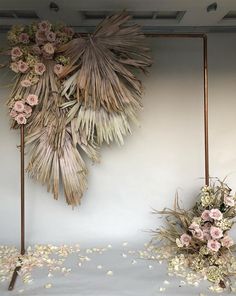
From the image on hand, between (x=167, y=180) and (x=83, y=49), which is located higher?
(x=83, y=49)

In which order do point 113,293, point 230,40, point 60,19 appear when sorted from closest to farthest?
1. point 113,293
2. point 60,19
3. point 230,40

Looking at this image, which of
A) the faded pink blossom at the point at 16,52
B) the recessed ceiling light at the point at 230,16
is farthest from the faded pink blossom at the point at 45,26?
the recessed ceiling light at the point at 230,16

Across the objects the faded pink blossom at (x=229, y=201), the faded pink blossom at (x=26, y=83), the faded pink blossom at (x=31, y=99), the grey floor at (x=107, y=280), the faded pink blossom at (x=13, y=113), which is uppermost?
the faded pink blossom at (x=26, y=83)

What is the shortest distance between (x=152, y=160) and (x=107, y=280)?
1.09 meters

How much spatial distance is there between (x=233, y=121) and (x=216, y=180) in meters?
0.52

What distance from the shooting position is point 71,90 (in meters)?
2.55

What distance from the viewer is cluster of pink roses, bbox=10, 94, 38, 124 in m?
2.52

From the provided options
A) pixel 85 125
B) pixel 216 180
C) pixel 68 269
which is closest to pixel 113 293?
pixel 68 269

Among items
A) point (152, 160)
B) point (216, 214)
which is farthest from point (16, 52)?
point (216, 214)

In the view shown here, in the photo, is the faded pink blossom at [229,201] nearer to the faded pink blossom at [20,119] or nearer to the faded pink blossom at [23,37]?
the faded pink blossom at [20,119]

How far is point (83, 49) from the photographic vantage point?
251cm

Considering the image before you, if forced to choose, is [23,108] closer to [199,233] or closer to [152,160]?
[152,160]

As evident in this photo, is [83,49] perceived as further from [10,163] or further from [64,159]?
[10,163]

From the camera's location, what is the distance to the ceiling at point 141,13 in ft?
7.82
